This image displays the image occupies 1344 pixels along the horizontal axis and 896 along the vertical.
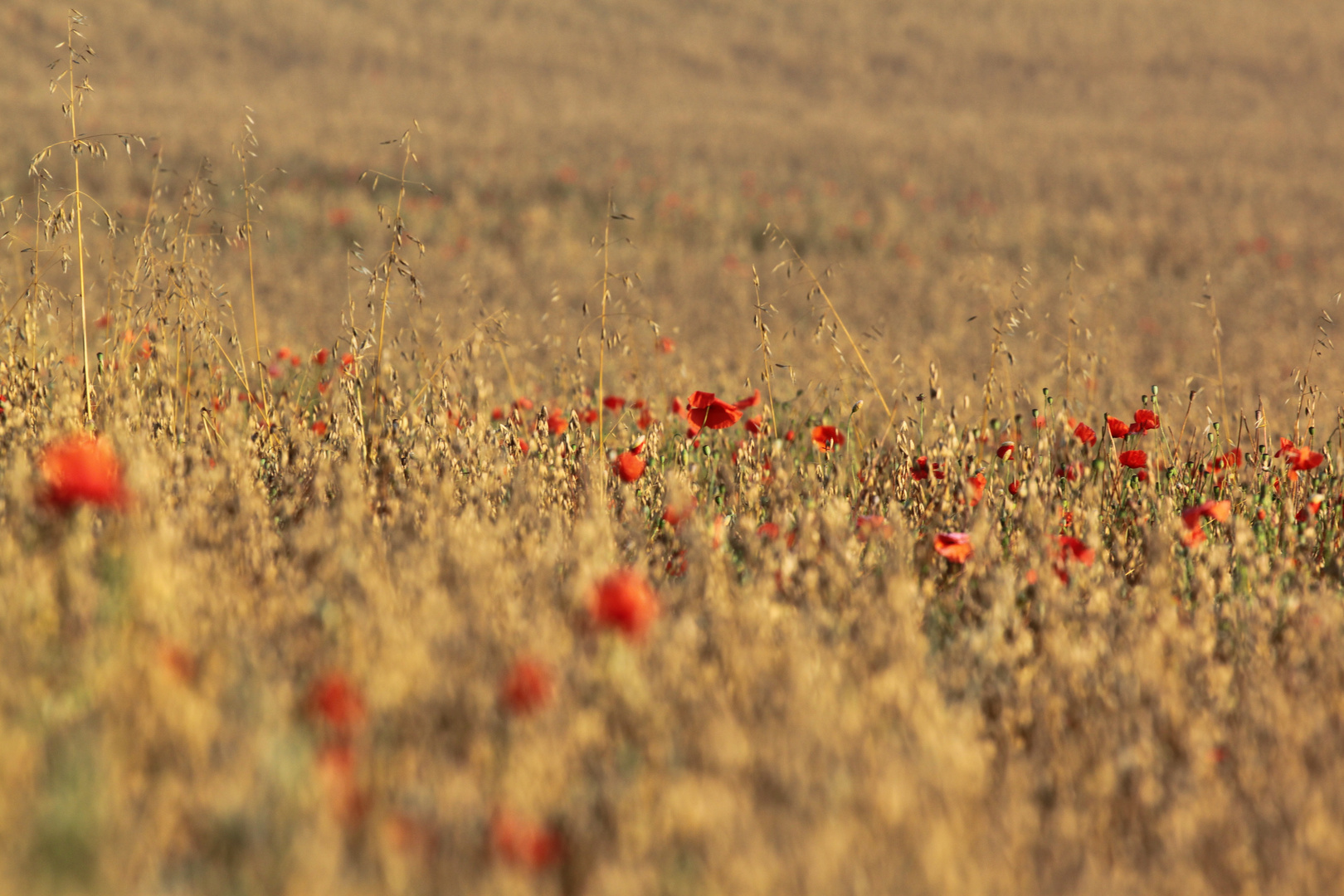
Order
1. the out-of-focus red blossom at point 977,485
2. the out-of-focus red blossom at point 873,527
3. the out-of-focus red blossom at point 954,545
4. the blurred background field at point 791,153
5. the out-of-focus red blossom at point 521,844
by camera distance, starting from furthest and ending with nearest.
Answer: the blurred background field at point 791,153 → the out-of-focus red blossom at point 977,485 → the out-of-focus red blossom at point 873,527 → the out-of-focus red blossom at point 954,545 → the out-of-focus red blossom at point 521,844

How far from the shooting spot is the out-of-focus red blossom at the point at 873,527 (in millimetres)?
2137

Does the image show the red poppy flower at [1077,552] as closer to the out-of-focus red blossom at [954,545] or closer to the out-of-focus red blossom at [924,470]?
the out-of-focus red blossom at [954,545]

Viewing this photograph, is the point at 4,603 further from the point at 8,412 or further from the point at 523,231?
the point at 523,231

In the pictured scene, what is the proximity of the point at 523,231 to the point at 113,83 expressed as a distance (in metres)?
12.5

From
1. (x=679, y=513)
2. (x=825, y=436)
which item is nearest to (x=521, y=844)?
(x=679, y=513)

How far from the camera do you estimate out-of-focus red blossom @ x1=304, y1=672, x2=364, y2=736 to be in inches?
47.3

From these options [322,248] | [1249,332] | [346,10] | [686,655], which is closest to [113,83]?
[346,10]

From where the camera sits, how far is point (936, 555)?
2.28m

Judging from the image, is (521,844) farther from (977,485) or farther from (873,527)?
(977,485)

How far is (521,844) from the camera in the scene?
3.43 feet

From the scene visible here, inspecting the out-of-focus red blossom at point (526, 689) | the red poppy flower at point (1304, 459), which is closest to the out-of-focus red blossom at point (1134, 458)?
the red poppy flower at point (1304, 459)

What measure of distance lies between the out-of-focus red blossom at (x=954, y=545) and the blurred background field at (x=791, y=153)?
1.03 metres

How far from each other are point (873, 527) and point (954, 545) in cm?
20

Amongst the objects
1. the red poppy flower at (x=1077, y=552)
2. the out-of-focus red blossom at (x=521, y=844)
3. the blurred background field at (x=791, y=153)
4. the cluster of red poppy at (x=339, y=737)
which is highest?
the blurred background field at (x=791, y=153)
